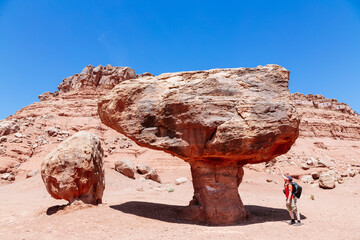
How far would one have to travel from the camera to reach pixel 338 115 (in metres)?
60.1

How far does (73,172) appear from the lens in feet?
29.2

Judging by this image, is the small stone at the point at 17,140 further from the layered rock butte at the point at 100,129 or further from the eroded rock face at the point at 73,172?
the eroded rock face at the point at 73,172

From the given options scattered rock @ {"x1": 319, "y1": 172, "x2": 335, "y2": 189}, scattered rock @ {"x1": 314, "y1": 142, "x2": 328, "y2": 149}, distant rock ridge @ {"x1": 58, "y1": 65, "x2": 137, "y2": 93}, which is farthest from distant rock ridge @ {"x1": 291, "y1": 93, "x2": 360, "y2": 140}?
distant rock ridge @ {"x1": 58, "y1": 65, "x2": 137, "y2": 93}

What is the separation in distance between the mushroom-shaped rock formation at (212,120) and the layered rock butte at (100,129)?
15043 mm

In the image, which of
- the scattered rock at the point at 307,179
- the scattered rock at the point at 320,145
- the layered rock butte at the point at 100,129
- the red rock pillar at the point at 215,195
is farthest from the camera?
the scattered rock at the point at 320,145

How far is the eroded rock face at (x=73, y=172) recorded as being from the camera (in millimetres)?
8938

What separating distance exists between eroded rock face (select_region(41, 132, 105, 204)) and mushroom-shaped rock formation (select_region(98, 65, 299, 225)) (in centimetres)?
141

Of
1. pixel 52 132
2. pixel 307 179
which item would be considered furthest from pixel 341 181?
pixel 52 132

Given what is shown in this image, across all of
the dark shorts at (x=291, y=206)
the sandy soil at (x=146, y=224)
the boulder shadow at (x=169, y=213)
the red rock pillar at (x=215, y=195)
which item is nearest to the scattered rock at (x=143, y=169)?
the boulder shadow at (x=169, y=213)

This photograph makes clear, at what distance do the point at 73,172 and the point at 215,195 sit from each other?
498 cm

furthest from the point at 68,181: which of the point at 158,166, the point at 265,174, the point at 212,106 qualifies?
the point at 265,174

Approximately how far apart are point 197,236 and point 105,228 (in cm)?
275

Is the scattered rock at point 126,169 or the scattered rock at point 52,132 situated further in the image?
the scattered rock at point 52,132

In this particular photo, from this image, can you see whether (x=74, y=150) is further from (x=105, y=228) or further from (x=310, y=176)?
(x=310, y=176)
